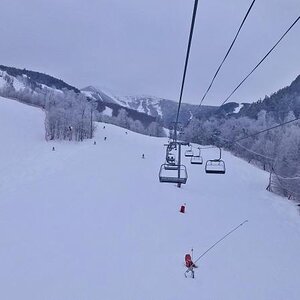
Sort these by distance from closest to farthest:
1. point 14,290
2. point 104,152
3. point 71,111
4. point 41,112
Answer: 1. point 14,290
2. point 104,152
3. point 71,111
4. point 41,112

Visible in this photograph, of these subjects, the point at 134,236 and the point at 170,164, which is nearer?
the point at 170,164

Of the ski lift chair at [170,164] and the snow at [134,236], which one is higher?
the ski lift chair at [170,164]

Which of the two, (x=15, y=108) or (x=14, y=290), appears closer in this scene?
(x=14, y=290)

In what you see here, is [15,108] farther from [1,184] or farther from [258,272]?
[258,272]

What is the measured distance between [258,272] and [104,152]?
47315 millimetres

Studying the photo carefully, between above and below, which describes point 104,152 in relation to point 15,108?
below

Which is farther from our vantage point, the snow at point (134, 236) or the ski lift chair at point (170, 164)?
the ski lift chair at point (170, 164)

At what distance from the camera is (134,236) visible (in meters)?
22.6

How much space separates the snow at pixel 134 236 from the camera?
16.1 metres

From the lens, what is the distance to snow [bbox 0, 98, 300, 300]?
16.1m

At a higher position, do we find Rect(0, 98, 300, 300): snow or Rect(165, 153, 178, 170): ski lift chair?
Rect(165, 153, 178, 170): ski lift chair

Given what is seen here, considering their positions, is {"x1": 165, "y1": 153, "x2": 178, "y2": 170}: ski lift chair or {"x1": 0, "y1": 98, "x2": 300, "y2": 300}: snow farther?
{"x1": 165, "y1": 153, "x2": 178, "y2": 170}: ski lift chair

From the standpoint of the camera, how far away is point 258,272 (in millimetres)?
18672

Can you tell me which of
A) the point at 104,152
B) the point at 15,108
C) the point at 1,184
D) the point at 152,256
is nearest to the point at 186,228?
the point at 152,256
